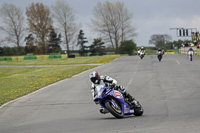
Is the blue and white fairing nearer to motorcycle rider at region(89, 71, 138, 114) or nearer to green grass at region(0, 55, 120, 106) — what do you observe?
motorcycle rider at region(89, 71, 138, 114)

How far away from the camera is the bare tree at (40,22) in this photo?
94.7m

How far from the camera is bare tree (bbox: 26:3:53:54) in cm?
9469

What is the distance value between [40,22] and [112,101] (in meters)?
87.8

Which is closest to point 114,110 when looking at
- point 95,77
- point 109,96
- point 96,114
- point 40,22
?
point 109,96

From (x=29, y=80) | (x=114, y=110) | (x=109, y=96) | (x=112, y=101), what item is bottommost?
(x=29, y=80)

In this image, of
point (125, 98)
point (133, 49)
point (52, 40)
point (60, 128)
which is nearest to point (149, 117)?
point (125, 98)

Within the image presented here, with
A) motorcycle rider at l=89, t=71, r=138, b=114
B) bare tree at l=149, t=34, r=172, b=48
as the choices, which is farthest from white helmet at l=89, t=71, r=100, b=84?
bare tree at l=149, t=34, r=172, b=48

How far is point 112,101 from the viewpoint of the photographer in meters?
9.77

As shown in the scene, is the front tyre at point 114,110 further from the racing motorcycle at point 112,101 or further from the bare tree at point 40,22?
the bare tree at point 40,22

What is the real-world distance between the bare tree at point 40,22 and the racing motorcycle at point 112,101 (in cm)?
8655

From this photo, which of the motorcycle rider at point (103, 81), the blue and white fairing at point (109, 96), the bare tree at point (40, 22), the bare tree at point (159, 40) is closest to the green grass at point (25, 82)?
the motorcycle rider at point (103, 81)

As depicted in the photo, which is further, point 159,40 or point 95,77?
point 159,40

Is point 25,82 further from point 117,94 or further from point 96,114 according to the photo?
point 117,94

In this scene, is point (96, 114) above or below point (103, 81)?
below
